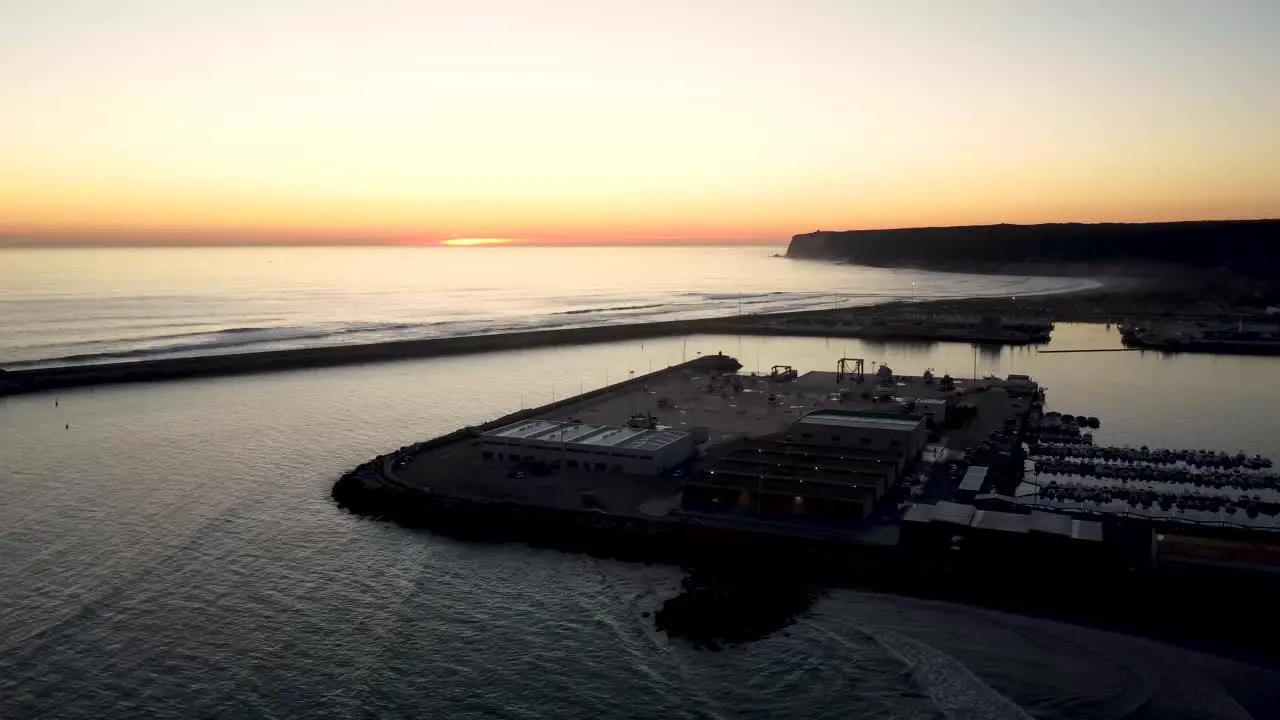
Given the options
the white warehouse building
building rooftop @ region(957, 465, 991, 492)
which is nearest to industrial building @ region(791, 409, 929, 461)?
building rooftop @ region(957, 465, 991, 492)

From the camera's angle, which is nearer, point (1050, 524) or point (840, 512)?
point (1050, 524)

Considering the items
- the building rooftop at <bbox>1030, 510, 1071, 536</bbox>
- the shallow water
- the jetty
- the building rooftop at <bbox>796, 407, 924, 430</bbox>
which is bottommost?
the shallow water

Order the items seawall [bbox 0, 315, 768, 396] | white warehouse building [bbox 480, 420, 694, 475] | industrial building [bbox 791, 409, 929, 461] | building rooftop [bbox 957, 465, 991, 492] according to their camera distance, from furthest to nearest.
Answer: seawall [bbox 0, 315, 768, 396] < industrial building [bbox 791, 409, 929, 461] < white warehouse building [bbox 480, 420, 694, 475] < building rooftop [bbox 957, 465, 991, 492]

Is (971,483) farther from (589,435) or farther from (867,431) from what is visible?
(589,435)

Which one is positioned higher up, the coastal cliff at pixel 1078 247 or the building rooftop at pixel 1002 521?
the coastal cliff at pixel 1078 247

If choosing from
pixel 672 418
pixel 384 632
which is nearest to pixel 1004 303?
pixel 672 418

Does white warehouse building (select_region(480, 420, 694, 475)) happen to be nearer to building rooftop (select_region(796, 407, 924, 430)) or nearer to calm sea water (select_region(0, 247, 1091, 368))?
building rooftop (select_region(796, 407, 924, 430))

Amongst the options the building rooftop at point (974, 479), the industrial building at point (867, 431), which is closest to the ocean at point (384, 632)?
the building rooftop at point (974, 479)

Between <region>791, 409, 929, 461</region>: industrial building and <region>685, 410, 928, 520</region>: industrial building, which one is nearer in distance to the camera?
<region>685, 410, 928, 520</region>: industrial building

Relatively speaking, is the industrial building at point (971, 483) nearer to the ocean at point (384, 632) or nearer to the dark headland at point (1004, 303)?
the ocean at point (384, 632)
